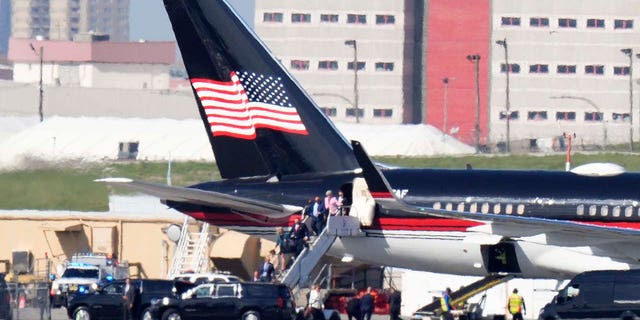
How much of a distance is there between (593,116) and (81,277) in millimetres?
97170

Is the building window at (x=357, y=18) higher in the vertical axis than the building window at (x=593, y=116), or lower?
higher

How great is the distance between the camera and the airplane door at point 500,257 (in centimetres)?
4059

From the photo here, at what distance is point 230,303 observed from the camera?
40469 millimetres

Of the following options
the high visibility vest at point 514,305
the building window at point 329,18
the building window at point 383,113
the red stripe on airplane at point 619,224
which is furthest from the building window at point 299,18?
the red stripe on airplane at point 619,224

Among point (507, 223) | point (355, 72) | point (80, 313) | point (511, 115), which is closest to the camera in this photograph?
point (507, 223)

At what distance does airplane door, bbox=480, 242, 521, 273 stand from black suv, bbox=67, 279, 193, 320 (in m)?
8.53

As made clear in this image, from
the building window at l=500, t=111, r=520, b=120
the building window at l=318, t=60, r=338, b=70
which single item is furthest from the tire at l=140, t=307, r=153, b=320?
the building window at l=318, t=60, r=338, b=70

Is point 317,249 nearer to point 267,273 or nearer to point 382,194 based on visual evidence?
point 267,273

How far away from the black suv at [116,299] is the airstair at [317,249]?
3025mm

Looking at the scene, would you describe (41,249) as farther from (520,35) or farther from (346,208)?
(520,35)

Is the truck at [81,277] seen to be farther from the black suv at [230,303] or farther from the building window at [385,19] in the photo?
the building window at [385,19]

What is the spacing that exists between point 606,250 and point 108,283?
15274mm

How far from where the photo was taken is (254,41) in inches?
1769

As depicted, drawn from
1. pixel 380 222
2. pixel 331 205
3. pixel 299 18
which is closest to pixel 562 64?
pixel 299 18
